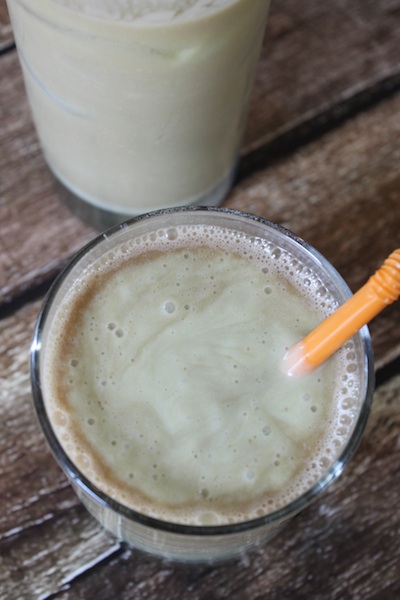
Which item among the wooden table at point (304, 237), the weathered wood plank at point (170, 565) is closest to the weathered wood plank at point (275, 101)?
the wooden table at point (304, 237)

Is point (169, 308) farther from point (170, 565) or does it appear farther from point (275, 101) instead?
point (275, 101)

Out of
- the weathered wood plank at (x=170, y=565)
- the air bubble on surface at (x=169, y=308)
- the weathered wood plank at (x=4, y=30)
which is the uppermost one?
the weathered wood plank at (x=4, y=30)

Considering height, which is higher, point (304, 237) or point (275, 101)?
point (275, 101)

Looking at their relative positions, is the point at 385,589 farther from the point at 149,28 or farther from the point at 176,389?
the point at 149,28

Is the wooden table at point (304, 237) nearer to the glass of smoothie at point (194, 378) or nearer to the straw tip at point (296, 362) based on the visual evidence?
the glass of smoothie at point (194, 378)

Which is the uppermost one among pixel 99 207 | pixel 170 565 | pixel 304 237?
pixel 99 207

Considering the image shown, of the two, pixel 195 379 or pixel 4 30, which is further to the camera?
pixel 4 30

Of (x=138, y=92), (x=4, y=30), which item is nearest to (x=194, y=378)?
(x=138, y=92)
